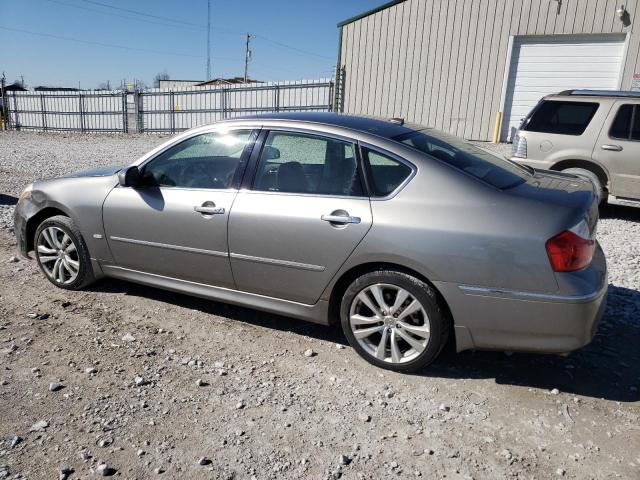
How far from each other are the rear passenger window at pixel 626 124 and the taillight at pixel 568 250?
16.8 feet

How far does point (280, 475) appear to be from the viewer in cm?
254

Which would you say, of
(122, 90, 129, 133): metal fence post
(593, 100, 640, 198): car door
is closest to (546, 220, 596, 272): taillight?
(593, 100, 640, 198): car door

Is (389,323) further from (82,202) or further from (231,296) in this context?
(82,202)

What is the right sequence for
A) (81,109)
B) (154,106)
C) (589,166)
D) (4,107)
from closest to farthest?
(589,166), (154,106), (81,109), (4,107)

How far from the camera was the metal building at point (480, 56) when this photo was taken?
16.0 m

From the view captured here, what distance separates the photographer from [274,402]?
314 centimetres

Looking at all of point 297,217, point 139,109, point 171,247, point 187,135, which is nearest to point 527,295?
point 297,217

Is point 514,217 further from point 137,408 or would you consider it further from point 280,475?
point 137,408

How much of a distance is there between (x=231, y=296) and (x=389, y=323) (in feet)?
4.03

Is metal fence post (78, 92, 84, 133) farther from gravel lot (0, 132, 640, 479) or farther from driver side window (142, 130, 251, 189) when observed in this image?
driver side window (142, 130, 251, 189)

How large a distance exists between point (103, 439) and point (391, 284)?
1.80 metres

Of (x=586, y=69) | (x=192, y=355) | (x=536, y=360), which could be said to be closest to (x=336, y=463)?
(x=192, y=355)

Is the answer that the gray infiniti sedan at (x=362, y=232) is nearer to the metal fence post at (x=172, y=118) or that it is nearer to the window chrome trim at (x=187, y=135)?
the window chrome trim at (x=187, y=135)

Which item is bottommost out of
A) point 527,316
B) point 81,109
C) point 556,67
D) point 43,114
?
point 527,316
